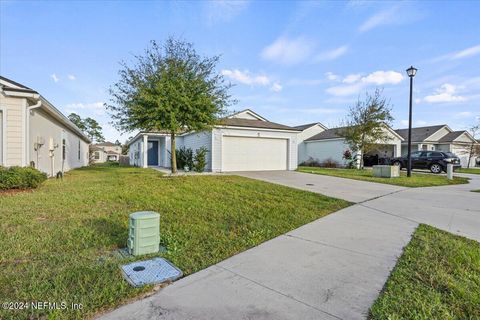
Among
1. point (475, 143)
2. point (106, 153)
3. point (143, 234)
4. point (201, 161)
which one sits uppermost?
point (475, 143)

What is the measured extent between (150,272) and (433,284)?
309 centimetres

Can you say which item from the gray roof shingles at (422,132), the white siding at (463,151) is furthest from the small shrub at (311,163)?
the white siding at (463,151)

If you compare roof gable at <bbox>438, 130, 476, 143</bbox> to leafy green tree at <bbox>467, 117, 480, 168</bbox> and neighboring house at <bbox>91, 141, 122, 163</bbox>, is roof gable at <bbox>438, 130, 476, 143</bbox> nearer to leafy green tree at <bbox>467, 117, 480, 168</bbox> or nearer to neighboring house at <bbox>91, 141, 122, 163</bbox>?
leafy green tree at <bbox>467, 117, 480, 168</bbox>

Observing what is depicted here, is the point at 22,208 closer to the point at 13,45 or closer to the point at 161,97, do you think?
the point at 161,97

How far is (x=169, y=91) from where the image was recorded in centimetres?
1095

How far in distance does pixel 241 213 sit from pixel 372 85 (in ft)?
57.0

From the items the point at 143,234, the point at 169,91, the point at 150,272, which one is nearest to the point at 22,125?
the point at 169,91

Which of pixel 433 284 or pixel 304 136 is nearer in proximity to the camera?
pixel 433 284

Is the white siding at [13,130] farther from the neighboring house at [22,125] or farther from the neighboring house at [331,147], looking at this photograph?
the neighboring house at [331,147]

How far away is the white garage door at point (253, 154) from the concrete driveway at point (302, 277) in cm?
1074

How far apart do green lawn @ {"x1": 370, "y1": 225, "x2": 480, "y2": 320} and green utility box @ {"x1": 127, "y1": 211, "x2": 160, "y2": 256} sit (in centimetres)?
275

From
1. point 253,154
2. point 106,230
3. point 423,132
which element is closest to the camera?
point 106,230

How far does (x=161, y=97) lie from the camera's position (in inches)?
427

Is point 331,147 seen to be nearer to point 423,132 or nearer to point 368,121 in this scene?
point 368,121
